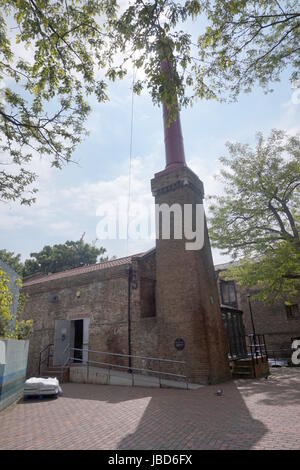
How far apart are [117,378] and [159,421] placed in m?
6.40

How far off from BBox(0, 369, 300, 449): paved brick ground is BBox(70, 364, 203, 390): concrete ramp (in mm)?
1630

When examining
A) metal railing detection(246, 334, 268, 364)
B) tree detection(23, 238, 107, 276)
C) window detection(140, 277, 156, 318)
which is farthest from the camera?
tree detection(23, 238, 107, 276)

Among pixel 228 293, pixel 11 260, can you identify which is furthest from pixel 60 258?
pixel 228 293

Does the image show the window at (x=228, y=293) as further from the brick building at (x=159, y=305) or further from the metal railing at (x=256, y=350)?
the brick building at (x=159, y=305)

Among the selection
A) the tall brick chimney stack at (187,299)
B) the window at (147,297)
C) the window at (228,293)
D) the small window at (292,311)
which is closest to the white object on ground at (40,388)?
the tall brick chimney stack at (187,299)

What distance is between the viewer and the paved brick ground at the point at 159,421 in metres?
4.41

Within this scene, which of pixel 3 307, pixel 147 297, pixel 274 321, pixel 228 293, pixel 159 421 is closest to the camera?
pixel 159 421

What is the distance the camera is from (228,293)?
2833 cm

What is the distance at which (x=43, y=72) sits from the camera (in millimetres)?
5895

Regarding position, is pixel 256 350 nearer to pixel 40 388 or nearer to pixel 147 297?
pixel 147 297

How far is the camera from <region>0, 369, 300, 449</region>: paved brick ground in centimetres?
441

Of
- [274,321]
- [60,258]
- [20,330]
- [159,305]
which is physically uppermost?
[60,258]

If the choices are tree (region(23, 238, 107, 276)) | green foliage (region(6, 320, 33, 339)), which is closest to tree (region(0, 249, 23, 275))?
tree (region(23, 238, 107, 276))

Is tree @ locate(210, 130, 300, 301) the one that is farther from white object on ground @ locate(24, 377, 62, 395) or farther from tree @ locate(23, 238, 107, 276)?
tree @ locate(23, 238, 107, 276)
